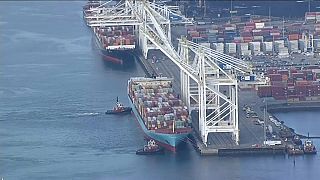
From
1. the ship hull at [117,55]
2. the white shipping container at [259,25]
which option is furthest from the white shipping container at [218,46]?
the white shipping container at [259,25]

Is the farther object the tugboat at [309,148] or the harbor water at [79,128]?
the tugboat at [309,148]

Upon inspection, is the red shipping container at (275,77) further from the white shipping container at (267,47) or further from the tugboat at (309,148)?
the tugboat at (309,148)

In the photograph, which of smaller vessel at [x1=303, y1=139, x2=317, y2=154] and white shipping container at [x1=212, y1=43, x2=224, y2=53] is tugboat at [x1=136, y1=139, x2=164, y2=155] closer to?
smaller vessel at [x1=303, y1=139, x2=317, y2=154]

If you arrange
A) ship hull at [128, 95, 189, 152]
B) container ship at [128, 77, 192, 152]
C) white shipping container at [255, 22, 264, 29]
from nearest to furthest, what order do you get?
ship hull at [128, 95, 189, 152] < container ship at [128, 77, 192, 152] < white shipping container at [255, 22, 264, 29]

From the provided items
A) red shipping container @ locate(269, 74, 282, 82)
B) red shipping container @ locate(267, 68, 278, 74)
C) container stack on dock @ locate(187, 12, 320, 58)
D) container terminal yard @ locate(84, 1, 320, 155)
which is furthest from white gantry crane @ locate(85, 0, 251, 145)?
container stack on dock @ locate(187, 12, 320, 58)

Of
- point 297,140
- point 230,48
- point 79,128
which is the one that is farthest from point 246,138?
point 230,48

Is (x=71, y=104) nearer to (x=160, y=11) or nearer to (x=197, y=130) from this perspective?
(x=197, y=130)

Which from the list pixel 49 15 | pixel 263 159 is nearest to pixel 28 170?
pixel 263 159
